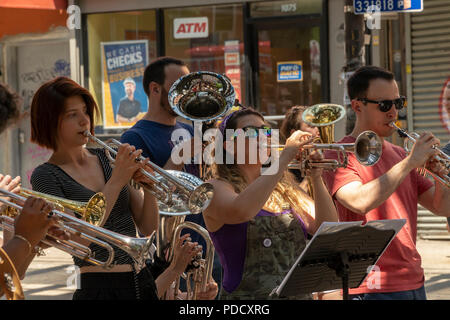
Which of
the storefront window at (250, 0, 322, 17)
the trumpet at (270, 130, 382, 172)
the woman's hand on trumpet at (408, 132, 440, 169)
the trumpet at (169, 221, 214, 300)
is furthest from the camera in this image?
the storefront window at (250, 0, 322, 17)

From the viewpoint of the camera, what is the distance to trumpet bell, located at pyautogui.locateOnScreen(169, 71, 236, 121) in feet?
14.8

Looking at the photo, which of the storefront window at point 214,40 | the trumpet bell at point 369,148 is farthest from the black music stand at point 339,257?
the storefront window at point 214,40

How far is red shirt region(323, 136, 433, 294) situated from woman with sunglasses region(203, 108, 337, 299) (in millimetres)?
194

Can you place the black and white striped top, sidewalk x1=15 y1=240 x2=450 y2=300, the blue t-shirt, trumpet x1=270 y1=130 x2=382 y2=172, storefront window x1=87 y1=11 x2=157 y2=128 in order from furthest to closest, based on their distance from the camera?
storefront window x1=87 y1=11 x2=157 y2=128 < sidewalk x1=15 y1=240 x2=450 y2=300 < the blue t-shirt < trumpet x1=270 y1=130 x2=382 y2=172 < the black and white striped top

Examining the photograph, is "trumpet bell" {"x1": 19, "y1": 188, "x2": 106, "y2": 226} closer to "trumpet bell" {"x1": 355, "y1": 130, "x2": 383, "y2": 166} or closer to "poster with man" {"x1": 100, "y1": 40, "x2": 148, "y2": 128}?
"trumpet bell" {"x1": 355, "y1": 130, "x2": 383, "y2": 166}

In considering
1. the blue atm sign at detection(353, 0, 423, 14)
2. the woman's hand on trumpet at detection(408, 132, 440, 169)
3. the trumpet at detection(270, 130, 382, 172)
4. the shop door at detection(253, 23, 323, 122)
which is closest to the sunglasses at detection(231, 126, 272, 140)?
the trumpet at detection(270, 130, 382, 172)

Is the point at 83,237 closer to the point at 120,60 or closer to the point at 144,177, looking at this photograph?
the point at 144,177

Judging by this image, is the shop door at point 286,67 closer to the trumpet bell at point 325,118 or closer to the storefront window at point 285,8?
the storefront window at point 285,8

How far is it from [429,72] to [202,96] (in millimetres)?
6353

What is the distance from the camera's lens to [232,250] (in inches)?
142

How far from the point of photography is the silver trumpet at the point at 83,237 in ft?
9.78

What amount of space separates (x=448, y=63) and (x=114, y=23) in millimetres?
4800

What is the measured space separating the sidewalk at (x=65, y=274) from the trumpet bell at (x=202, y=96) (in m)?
2.74
